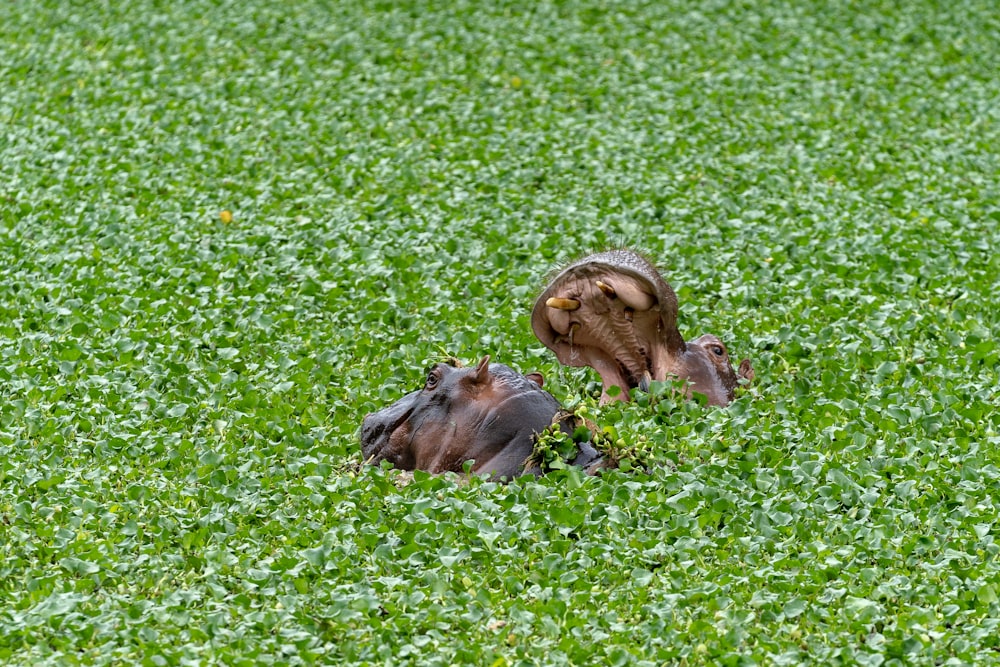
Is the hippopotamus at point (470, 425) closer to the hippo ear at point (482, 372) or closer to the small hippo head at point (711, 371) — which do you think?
the hippo ear at point (482, 372)

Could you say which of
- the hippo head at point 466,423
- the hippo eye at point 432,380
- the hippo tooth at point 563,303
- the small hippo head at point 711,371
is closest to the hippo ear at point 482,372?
the hippo head at point 466,423

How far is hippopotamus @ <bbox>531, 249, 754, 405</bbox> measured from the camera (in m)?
7.96

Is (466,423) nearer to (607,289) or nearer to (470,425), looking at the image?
(470,425)

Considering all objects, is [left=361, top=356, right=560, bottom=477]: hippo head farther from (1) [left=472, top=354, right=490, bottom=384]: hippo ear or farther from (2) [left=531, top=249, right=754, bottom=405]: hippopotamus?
(2) [left=531, top=249, right=754, bottom=405]: hippopotamus

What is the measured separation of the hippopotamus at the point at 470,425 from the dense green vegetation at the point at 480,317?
223 millimetres

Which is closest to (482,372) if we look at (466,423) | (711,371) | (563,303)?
(466,423)

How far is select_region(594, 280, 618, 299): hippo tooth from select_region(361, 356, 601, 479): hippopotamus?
2.11 feet

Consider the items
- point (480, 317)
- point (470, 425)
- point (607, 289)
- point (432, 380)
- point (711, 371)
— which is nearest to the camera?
point (470, 425)

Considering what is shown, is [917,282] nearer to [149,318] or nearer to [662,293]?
[662,293]

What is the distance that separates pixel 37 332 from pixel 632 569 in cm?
465

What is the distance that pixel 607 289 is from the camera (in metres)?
7.91

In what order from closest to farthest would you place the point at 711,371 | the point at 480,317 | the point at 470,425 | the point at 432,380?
the point at 470,425 → the point at 432,380 → the point at 711,371 → the point at 480,317

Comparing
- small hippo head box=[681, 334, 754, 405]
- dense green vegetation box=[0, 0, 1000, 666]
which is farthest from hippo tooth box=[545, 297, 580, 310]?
small hippo head box=[681, 334, 754, 405]

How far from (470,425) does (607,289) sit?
110 centimetres
